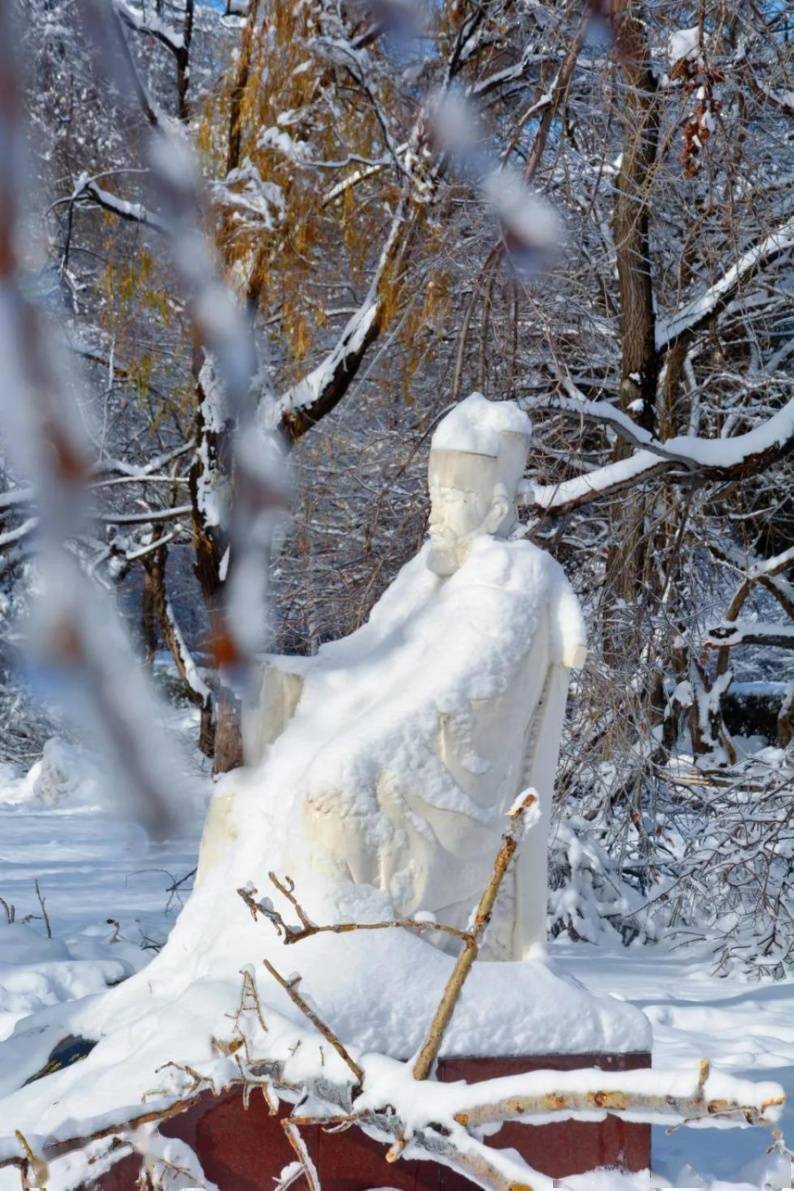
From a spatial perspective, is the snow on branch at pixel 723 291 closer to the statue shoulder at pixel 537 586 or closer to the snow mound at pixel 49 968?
the statue shoulder at pixel 537 586

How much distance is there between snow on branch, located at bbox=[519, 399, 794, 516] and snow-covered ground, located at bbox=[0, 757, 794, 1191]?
2140mm

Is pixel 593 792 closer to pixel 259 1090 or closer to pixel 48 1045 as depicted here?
pixel 48 1045

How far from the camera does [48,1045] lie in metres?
2.91

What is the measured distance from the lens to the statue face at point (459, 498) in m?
3.00

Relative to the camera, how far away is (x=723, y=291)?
591 centimetres

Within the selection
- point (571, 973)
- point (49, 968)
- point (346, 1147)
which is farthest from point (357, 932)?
point (49, 968)

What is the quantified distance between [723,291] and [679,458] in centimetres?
111

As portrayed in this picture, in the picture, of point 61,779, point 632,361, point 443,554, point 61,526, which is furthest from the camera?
point 61,779

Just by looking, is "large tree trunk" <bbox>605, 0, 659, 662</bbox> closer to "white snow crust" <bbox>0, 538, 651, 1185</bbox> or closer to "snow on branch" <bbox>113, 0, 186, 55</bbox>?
"snow on branch" <bbox>113, 0, 186, 55</bbox>

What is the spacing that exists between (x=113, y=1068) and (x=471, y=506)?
4.81ft

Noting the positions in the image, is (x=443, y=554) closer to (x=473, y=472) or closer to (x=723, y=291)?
(x=473, y=472)

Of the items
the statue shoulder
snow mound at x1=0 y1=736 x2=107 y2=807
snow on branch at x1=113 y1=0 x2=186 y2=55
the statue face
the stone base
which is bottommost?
snow mound at x1=0 y1=736 x2=107 y2=807

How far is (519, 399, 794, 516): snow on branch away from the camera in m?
5.30

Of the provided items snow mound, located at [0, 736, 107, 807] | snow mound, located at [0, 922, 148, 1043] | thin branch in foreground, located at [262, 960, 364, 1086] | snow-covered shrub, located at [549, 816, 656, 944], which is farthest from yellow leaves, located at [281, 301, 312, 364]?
snow mound, located at [0, 736, 107, 807]
